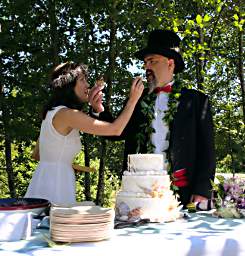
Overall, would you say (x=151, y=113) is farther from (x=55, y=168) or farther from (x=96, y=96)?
(x=55, y=168)

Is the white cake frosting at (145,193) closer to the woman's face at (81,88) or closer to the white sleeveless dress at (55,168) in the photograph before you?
the white sleeveless dress at (55,168)

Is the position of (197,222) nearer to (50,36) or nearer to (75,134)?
(75,134)

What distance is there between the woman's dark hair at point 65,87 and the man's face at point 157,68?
58cm

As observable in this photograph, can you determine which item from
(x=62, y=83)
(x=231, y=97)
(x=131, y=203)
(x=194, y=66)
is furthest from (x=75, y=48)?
(x=231, y=97)

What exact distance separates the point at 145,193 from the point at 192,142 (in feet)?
3.46

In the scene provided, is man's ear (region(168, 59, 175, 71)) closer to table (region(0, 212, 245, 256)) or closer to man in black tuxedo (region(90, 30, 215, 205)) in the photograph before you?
man in black tuxedo (region(90, 30, 215, 205))

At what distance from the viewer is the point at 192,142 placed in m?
3.10

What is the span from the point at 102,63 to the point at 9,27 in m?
1.68

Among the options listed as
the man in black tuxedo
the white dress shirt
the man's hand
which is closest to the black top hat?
the man in black tuxedo

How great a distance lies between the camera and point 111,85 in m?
7.10

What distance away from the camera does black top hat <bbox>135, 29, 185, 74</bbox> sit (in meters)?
3.18

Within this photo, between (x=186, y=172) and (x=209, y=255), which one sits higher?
(x=186, y=172)

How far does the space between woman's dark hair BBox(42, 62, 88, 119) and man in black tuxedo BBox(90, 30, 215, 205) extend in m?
0.18

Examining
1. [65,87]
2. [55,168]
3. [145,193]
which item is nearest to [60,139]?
[55,168]
